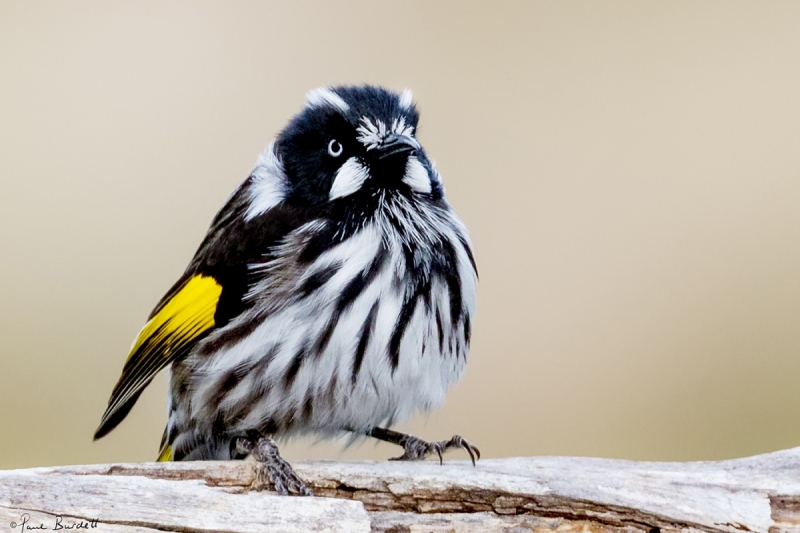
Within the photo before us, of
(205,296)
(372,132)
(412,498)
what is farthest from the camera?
(205,296)

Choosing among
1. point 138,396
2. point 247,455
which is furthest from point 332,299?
point 138,396

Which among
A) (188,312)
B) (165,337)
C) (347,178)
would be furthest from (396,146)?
(165,337)

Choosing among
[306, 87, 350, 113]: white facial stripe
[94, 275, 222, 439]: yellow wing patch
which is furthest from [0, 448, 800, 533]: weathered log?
[306, 87, 350, 113]: white facial stripe

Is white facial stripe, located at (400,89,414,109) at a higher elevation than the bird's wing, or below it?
higher

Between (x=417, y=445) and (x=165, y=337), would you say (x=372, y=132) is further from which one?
(x=417, y=445)

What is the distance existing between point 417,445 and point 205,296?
1.08 m

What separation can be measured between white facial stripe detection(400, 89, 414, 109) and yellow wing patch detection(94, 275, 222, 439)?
1.05 metres

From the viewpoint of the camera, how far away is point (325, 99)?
3527mm

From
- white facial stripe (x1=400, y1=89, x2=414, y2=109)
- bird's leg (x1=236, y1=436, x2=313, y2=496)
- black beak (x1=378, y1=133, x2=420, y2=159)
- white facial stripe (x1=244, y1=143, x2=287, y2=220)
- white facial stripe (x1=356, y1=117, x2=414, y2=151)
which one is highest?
white facial stripe (x1=400, y1=89, x2=414, y2=109)

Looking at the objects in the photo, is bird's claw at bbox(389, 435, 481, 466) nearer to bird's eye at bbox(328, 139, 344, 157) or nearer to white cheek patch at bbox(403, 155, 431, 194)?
white cheek patch at bbox(403, 155, 431, 194)

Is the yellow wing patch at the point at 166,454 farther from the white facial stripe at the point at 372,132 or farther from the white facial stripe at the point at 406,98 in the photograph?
the white facial stripe at the point at 406,98

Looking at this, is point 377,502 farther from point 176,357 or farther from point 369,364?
point 176,357

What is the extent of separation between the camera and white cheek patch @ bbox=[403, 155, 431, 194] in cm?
357

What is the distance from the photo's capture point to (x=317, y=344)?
328cm
